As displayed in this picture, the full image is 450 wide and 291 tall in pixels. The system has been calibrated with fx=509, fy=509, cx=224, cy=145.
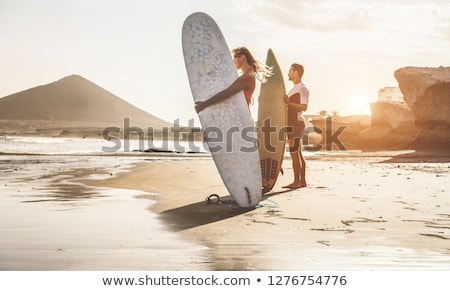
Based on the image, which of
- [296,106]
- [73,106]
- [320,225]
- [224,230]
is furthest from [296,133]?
[73,106]

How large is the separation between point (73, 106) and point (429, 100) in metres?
101

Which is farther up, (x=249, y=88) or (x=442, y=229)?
(x=249, y=88)

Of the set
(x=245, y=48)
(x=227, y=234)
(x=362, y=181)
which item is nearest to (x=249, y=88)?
(x=245, y=48)

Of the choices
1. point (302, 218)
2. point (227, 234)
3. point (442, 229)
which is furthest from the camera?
point (302, 218)

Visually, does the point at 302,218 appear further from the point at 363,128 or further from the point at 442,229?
the point at 363,128

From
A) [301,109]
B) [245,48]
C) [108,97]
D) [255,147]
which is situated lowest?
[255,147]

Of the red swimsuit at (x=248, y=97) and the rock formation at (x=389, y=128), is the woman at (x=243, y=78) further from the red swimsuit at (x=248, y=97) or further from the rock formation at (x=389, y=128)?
the rock formation at (x=389, y=128)

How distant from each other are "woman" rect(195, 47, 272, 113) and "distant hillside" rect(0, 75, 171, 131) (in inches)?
3359

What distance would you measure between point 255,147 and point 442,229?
5.62 feet

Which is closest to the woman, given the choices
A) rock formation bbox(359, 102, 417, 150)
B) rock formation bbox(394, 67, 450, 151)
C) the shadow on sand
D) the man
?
the shadow on sand

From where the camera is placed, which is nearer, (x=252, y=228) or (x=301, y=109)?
(x=252, y=228)

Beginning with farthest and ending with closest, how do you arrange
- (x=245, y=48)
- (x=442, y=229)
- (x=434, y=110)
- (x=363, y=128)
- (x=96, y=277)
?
(x=363, y=128) < (x=434, y=110) < (x=245, y=48) < (x=442, y=229) < (x=96, y=277)

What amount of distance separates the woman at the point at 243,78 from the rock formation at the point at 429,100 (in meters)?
11.5

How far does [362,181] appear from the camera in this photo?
7035 mm
